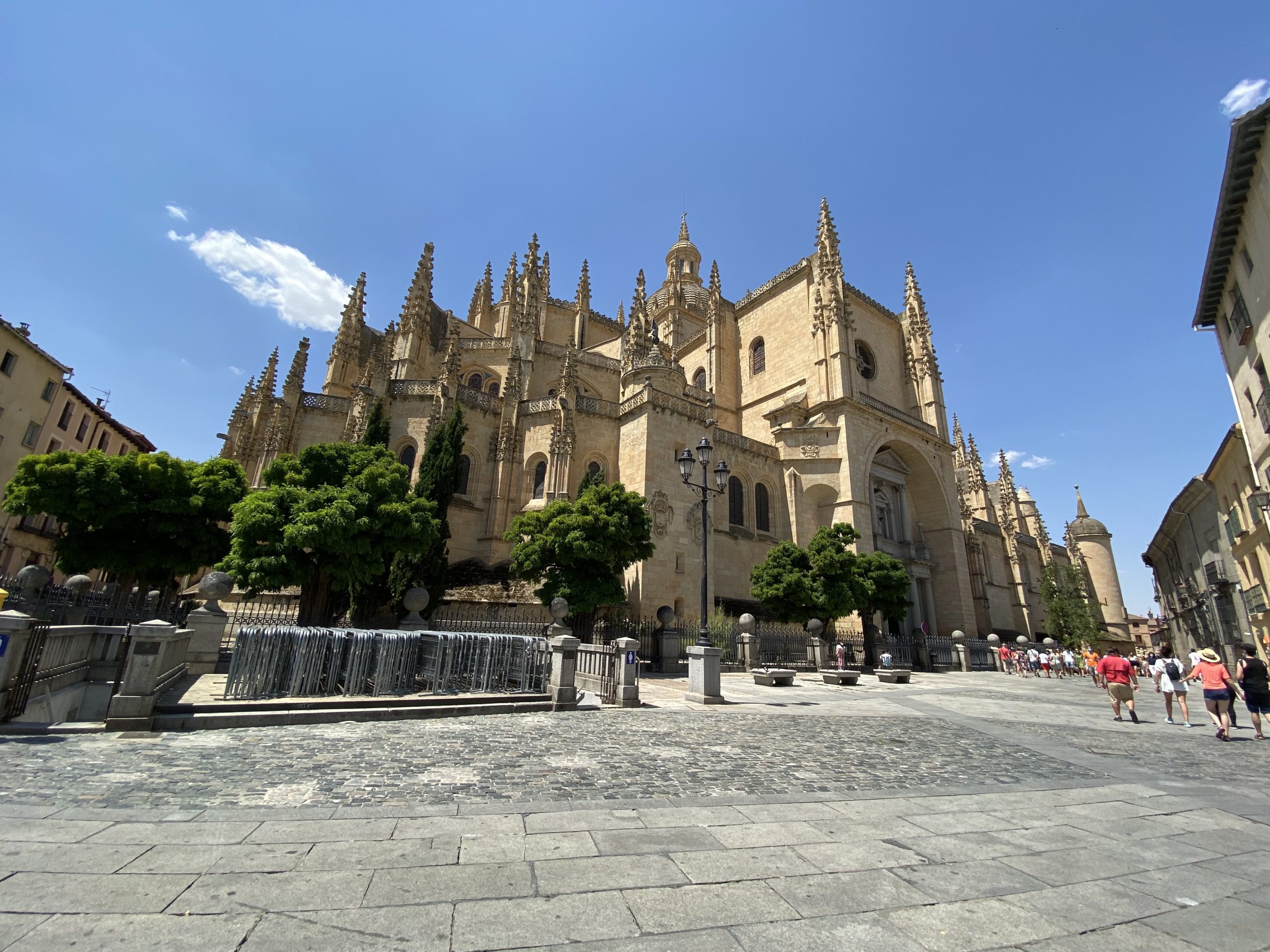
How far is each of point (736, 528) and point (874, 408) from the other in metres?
10.9

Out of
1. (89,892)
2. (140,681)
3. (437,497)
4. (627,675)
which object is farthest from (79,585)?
(89,892)

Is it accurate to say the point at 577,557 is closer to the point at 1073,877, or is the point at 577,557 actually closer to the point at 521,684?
the point at 521,684

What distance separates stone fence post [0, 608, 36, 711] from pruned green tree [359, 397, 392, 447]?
16.6 metres

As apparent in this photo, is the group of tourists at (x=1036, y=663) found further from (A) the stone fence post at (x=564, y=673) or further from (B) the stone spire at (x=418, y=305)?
(B) the stone spire at (x=418, y=305)

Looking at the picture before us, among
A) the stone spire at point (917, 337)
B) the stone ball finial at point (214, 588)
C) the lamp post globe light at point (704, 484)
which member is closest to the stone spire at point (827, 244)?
the stone spire at point (917, 337)

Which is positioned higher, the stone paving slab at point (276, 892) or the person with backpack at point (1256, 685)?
the person with backpack at point (1256, 685)

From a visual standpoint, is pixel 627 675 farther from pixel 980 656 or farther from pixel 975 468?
pixel 975 468

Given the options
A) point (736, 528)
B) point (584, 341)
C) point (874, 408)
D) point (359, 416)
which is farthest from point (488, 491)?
point (874, 408)

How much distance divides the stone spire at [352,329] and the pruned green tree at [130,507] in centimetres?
1212

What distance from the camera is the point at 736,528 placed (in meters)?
27.3

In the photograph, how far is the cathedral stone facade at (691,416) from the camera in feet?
81.6

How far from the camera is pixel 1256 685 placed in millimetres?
8867

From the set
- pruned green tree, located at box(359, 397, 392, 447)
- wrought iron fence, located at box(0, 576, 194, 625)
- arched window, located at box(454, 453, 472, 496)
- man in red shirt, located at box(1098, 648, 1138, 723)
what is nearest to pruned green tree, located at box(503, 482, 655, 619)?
arched window, located at box(454, 453, 472, 496)

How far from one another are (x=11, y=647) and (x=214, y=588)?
13.5 feet
